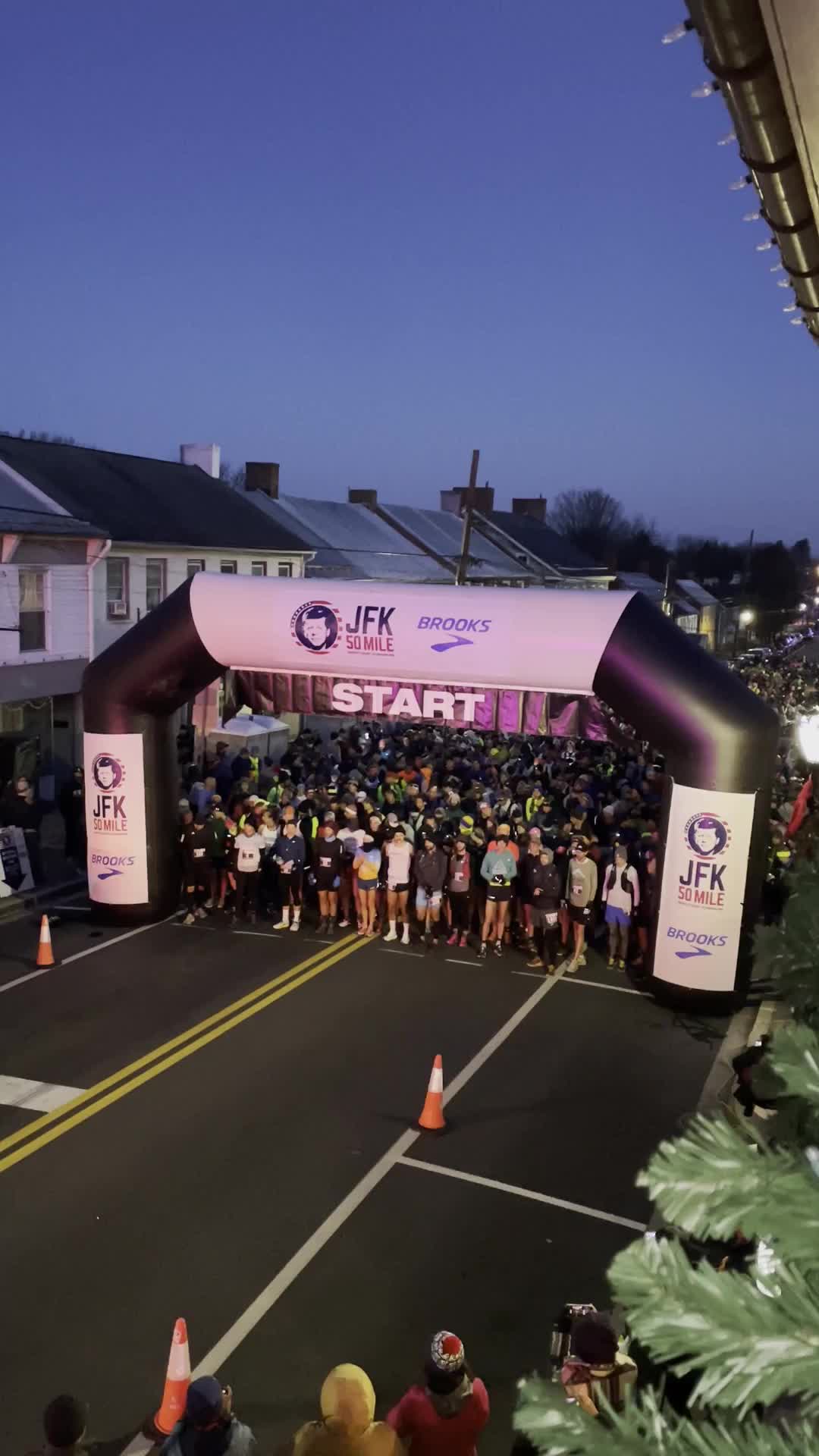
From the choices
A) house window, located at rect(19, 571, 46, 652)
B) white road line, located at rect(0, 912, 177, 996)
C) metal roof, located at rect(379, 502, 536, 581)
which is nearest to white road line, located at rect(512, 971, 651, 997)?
white road line, located at rect(0, 912, 177, 996)

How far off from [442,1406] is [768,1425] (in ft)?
10.2

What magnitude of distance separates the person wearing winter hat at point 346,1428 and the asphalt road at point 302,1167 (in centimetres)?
166

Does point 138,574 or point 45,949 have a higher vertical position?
point 138,574

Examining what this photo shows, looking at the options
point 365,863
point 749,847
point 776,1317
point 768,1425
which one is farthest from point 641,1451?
point 365,863

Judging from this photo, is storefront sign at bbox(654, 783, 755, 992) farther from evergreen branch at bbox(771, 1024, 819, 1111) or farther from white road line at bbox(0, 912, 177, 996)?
evergreen branch at bbox(771, 1024, 819, 1111)

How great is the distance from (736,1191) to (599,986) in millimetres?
10648

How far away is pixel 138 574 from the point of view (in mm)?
23547

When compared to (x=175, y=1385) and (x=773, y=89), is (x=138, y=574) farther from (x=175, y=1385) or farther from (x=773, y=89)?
(x=773, y=89)

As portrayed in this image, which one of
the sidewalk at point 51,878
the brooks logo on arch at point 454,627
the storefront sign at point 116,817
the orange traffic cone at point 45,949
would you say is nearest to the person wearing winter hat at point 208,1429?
the orange traffic cone at point 45,949

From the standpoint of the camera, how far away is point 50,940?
→ 41.8 feet

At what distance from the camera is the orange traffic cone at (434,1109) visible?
838cm

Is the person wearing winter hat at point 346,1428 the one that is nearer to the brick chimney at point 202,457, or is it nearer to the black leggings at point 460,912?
the black leggings at point 460,912

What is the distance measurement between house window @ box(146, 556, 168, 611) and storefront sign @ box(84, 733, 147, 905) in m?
11.1

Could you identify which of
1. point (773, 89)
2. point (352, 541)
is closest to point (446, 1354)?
point (773, 89)
